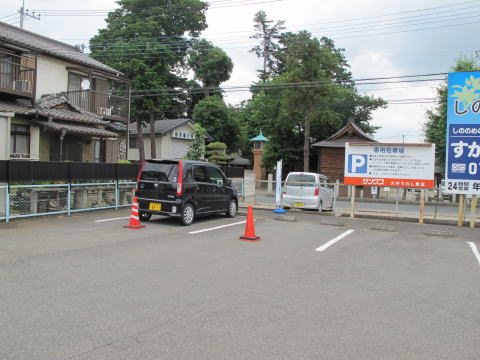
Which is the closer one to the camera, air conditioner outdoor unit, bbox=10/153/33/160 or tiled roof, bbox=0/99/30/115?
tiled roof, bbox=0/99/30/115

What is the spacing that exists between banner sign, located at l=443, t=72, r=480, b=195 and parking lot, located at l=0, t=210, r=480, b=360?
13.9 ft

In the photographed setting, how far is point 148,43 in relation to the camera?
32.5 meters

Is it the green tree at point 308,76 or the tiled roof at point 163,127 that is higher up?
the green tree at point 308,76

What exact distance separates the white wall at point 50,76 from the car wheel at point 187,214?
450 inches

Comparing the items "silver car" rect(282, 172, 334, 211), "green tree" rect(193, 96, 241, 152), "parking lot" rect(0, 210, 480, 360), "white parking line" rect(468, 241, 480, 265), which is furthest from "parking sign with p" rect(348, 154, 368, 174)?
"green tree" rect(193, 96, 241, 152)

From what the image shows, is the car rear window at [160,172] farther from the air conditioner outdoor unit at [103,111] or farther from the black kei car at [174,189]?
the air conditioner outdoor unit at [103,111]

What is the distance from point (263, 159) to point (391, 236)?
91.2 ft

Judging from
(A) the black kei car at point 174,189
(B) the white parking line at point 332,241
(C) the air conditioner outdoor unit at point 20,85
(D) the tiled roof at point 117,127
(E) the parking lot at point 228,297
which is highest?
(C) the air conditioner outdoor unit at point 20,85

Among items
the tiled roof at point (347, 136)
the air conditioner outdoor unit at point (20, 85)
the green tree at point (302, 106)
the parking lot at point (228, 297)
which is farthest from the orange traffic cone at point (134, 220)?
the tiled roof at point (347, 136)

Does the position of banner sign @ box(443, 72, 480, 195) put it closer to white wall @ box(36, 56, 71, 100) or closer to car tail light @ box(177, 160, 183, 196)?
car tail light @ box(177, 160, 183, 196)

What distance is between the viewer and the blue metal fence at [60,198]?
A: 36.9 ft

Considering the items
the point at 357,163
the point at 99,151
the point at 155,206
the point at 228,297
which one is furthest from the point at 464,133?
the point at 99,151

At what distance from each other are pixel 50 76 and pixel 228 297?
701 inches

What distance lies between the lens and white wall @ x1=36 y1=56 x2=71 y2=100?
1903cm
